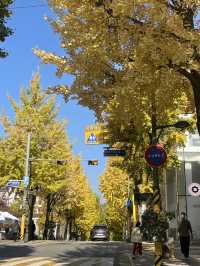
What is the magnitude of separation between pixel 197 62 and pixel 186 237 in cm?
861

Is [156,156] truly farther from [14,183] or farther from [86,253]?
[14,183]

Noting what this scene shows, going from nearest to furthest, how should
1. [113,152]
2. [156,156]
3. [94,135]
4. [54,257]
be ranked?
1. [156,156]
2. [54,257]
3. [113,152]
4. [94,135]

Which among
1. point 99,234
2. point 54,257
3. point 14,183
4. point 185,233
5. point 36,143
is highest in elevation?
point 36,143

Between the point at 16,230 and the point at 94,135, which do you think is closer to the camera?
the point at 94,135

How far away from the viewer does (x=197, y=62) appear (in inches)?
384

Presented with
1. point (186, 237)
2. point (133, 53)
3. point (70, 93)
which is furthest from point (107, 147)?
point (133, 53)

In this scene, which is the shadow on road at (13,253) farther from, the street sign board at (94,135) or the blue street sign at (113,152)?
the street sign board at (94,135)

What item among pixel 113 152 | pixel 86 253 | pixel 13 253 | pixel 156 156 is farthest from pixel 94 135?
pixel 156 156

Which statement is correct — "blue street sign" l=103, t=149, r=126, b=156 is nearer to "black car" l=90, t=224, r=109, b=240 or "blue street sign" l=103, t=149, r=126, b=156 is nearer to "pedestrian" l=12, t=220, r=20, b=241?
"pedestrian" l=12, t=220, r=20, b=241

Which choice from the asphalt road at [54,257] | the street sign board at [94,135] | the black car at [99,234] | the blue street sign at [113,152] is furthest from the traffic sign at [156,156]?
the black car at [99,234]

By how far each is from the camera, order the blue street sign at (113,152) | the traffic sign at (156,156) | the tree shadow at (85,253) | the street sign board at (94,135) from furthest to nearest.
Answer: the street sign board at (94,135)
the blue street sign at (113,152)
the tree shadow at (85,253)
the traffic sign at (156,156)

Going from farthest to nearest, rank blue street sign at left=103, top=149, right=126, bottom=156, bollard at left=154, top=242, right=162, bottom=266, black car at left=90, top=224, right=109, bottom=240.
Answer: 1. black car at left=90, top=224, right=109, bottom=240
2. blue street sign at left=103, top=149, right=126, bottom=156
3. bollard at left=154, top=242, right=162, bottom=266

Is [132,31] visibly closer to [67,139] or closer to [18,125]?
[18,125]

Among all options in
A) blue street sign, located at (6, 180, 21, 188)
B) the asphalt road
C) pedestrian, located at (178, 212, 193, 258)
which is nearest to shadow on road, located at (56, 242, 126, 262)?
the asphalt road
